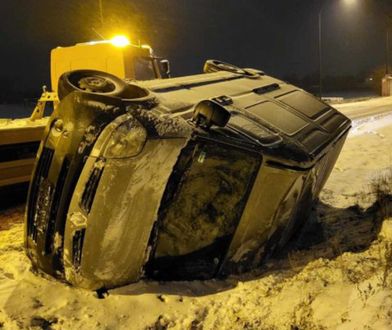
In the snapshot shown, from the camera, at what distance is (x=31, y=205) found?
3592mm

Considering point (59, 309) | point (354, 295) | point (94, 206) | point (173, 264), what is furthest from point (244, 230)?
point (59, 309)

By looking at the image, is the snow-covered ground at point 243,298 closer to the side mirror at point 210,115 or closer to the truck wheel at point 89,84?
the side mirror at point 210,115

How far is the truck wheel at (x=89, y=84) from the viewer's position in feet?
11.3

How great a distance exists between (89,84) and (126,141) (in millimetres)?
680

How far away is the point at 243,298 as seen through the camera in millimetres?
3555

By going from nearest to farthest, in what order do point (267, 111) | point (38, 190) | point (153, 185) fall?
1. point (153, 185)
2. point (38, 190)
3. point (267, 111)

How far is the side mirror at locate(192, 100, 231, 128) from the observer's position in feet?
11.2

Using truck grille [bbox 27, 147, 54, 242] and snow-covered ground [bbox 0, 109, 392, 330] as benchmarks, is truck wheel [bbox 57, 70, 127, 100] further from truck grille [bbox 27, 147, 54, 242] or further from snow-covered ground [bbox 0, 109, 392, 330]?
snow-covered ground [bbox 0, 109, 392, 330]

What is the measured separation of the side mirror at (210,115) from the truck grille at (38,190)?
3.47ft

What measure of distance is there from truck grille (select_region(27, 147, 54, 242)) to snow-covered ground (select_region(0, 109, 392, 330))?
0.41 m

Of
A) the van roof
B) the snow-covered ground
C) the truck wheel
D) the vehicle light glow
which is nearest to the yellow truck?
the vehicle light glow

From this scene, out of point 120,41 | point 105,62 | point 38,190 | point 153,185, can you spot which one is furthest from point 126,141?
point 120,41

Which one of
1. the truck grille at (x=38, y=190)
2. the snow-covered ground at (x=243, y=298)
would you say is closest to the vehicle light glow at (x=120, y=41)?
the snow-covered ground at (x=243, y=298)

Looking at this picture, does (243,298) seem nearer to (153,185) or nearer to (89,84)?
(153,185)
